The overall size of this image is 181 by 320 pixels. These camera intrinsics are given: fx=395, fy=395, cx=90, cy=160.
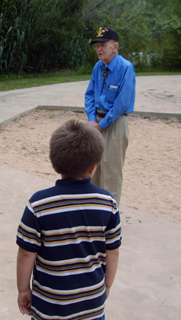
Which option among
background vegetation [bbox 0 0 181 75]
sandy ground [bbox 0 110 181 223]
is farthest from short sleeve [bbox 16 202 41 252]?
background vegetation [bbox 0 0 181 75]

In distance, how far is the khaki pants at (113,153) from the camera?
3.40m

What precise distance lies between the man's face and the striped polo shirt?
2012mm

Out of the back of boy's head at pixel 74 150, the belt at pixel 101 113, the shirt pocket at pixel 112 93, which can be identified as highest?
the back of boy's head at pixel 74 150

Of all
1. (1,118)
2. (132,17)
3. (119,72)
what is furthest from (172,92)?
(132,17)

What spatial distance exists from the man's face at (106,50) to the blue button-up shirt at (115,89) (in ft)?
0.13

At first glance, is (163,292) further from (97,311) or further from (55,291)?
(55,291)

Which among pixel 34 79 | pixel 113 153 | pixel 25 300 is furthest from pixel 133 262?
pixel 34 79

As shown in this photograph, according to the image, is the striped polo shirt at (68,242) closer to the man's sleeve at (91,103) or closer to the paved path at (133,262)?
the paved path at (133,262)

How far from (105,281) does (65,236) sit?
352mm

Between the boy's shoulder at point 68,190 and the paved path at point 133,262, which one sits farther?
the paved path at point 133,262

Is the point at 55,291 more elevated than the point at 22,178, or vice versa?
the point at 55,291

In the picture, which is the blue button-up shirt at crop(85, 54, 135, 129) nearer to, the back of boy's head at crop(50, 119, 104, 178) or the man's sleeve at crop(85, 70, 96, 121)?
the man's sleeve at crop(85, 70, 96, 121)

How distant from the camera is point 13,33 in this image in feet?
49.9

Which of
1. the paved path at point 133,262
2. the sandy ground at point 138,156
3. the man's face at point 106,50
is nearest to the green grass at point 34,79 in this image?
the sandy ground at point 138,156
